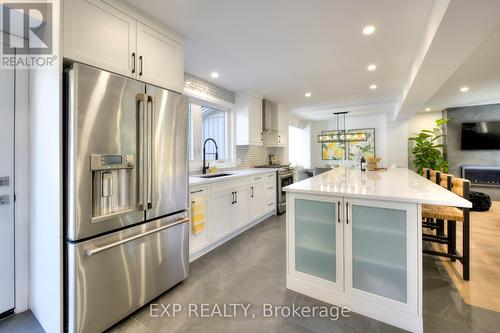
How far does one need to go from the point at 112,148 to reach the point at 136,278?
104 cm

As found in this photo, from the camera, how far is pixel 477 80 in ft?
13.3

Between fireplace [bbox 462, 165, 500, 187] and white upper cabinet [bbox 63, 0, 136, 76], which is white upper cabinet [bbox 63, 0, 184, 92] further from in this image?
fireplace [bbox 462, 165, 500, 187]

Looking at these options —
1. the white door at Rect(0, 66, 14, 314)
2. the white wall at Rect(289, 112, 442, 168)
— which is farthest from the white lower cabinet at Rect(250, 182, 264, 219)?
the white wall at Rect(289, 112, 442, 168)

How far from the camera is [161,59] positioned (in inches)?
81.4

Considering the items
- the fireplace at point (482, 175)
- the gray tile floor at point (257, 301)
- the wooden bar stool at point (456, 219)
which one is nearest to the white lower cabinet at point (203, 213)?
the gray tile floor at point (257, 301)

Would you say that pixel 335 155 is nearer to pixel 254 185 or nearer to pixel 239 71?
pixel 254 185

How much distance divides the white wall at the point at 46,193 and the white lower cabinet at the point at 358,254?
1.77m

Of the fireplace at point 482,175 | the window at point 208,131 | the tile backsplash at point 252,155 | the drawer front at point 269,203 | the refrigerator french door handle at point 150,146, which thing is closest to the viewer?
the refrigerator french door handle at point 150,146

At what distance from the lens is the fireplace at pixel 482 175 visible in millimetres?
5684

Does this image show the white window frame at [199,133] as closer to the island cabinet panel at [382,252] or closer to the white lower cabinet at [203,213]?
the white lower cabinet at [203,213]

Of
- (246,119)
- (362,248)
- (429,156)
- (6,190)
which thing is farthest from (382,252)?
(429,156)

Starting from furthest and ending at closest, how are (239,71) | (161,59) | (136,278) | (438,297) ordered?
(239,71)
(161,59)
(438,297)
(136,278)

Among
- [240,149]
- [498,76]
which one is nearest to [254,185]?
[240,149]

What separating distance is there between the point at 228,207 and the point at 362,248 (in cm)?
191
